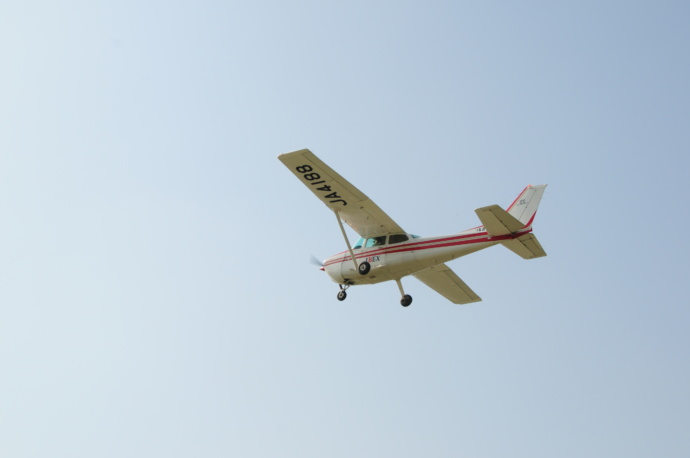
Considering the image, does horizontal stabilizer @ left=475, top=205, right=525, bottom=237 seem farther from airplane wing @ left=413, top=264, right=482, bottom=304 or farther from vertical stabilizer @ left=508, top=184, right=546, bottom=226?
airplane wing @ left=413, top=264, right=482, bottom=304

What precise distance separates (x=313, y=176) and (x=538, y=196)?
5621 mm

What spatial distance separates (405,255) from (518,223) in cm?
322

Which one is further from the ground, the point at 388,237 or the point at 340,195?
the point at 340,195

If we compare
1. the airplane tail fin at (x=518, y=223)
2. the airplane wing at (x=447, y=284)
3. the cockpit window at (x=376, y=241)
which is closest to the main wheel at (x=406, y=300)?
the airplane wing at (x=447, y=284)

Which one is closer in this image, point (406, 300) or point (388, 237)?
point (388, 237)

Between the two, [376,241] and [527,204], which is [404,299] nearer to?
[376,241]

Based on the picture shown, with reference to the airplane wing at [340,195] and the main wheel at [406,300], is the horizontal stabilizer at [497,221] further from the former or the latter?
the main wheel at [406,300]

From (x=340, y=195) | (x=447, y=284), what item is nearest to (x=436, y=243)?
(x=340, y=195)

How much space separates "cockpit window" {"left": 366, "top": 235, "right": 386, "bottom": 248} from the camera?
83.3ft

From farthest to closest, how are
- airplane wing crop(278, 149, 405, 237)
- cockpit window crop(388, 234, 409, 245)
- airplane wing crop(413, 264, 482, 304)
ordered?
1. airplane wing crop(413, 264, 482, 304)
2. cockpit window crop(388, 234, 409, 245)
3. airplane wing crop(278, 149, 405, 237)

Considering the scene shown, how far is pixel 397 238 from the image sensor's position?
992 inches

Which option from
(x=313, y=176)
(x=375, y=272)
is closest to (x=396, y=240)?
(x=375, y=272)

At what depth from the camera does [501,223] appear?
23016 millimetres

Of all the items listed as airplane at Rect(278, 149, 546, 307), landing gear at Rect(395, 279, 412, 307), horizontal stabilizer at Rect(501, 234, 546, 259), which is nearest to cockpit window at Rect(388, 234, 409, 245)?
airplane at Rect(278, 149, 546, 307)
